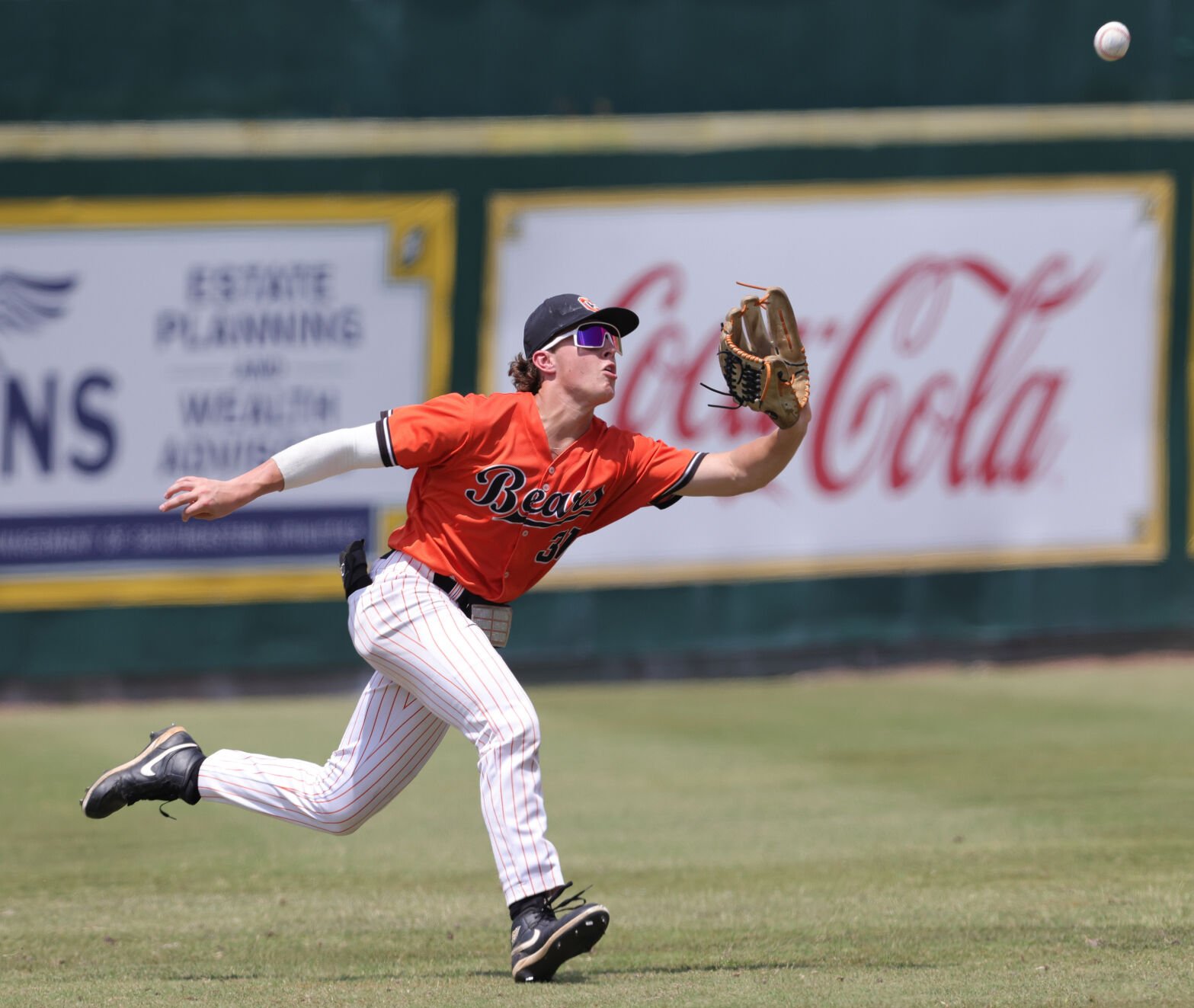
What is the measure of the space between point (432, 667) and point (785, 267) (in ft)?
27.7

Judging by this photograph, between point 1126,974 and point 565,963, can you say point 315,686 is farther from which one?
point 1126,974

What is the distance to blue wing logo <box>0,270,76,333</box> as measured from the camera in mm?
11945

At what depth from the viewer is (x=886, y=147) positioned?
13.1 meters

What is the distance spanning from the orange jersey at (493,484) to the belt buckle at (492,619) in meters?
0.03

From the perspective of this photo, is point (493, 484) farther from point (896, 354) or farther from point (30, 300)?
point (896, 354)

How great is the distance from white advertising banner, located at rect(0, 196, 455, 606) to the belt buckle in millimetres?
6827

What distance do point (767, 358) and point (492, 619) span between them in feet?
3.64

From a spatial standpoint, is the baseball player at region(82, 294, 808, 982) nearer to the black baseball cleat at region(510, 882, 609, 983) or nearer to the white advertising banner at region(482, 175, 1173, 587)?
the black baseball cleat at region(510, 882, 609, 983)

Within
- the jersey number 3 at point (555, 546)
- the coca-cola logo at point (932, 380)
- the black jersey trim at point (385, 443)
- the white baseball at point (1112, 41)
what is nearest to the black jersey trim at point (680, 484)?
the jersey number 3 at point (555, 546)

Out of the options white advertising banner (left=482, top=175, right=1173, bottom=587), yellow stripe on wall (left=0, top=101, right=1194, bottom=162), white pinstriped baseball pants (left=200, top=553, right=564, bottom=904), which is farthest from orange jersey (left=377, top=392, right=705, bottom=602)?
yellow stripe on wall (left=0, top=101, right=1194, bottom=162)

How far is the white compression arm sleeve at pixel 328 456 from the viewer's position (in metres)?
5.12

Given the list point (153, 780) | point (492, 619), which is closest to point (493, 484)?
point (492, 619)

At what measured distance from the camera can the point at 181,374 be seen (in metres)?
12.2

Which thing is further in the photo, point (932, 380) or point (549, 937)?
point (932, 380)
